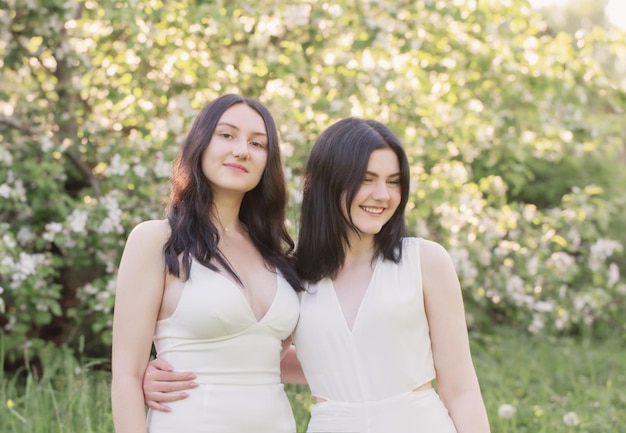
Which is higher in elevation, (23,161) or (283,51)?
(283,51)

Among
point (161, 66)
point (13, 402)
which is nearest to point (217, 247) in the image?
point (13, 402)

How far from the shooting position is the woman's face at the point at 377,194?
2.61 metres

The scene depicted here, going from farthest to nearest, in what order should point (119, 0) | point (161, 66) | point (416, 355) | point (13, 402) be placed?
1. point (161, 66)
2. point (119, 0)
3. point (13, 402)
4. point (416, 355)

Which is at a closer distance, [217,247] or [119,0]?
[217,247]

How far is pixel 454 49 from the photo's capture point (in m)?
5.59

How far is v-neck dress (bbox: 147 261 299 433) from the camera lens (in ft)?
8.29

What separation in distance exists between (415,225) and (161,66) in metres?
1.86

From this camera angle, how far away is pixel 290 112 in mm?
4922

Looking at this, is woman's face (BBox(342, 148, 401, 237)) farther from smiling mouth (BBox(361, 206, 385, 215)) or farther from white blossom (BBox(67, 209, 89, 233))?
white blossom (BBox(67, 209, 89, 233))

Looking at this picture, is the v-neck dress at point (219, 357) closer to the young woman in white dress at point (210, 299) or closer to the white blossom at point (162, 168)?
the young woman in white dress at point (210, 299)

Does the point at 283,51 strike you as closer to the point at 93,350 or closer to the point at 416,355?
the point at 93,350

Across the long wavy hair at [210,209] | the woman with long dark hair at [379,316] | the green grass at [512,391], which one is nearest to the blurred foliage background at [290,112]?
the green grass at [512,391]

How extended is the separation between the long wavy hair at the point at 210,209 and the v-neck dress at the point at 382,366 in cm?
30

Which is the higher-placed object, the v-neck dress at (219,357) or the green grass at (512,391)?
the v-neck dress at (219,357)
